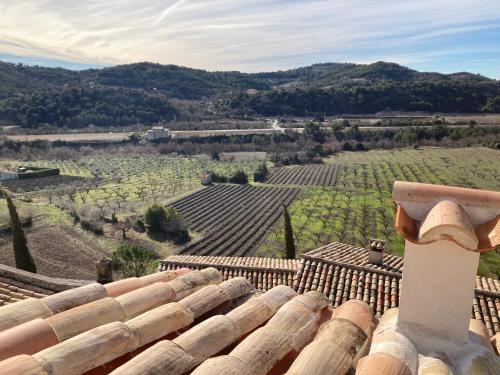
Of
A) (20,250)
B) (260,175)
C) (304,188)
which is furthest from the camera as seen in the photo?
(260,175)

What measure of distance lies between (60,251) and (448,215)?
27.1 m

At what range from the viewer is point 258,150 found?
76438mm

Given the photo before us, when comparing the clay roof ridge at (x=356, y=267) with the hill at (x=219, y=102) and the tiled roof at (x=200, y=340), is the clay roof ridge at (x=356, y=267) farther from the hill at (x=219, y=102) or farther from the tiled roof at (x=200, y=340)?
the hill at (x=219, y=102)

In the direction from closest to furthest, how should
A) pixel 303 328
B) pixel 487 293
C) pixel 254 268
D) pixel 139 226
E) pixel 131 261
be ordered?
pixel 303 328 < pixel 487 293 < pixel 254 268 < pixel 131 261 < pixel 139 226

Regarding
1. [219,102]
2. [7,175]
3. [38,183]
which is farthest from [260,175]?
[219,102]

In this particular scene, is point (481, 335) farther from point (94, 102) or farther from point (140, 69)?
point (140, 69)

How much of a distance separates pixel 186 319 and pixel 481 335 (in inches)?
93.4

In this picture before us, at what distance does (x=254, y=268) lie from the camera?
13.0 m

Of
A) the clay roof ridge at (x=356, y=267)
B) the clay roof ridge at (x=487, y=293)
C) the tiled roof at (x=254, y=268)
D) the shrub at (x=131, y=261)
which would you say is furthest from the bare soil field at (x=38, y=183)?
the clay roof ridge at (x=487, y=293)

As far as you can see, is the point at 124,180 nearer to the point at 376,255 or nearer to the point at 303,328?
the point at 376,255

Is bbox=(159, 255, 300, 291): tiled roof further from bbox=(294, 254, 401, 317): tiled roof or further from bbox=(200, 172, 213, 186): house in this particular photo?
bbox=(200, 172, 213, 186): house

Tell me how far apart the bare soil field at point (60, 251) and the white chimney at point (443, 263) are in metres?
21.2

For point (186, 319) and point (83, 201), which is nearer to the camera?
point (186, 319)

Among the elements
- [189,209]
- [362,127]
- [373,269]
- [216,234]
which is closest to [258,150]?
[362,127]
